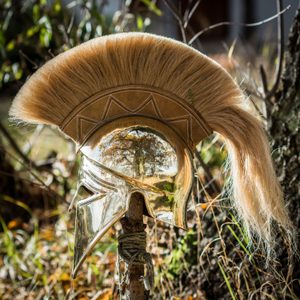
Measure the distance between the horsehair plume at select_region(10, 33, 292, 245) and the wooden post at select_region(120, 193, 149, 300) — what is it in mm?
278

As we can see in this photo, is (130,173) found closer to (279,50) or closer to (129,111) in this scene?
(129,111)

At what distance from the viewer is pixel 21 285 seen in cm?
307

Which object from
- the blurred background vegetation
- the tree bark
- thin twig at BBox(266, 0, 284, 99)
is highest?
thin twig at BBox(266, 0, 284, 99)

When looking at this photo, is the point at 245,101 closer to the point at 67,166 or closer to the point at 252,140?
the point at 252,140

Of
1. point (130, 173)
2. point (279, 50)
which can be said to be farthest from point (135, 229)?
point (279, 50)

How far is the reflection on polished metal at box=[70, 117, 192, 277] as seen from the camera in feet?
5.95

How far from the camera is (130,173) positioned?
5.95 feet

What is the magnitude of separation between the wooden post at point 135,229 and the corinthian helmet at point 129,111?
5 cm

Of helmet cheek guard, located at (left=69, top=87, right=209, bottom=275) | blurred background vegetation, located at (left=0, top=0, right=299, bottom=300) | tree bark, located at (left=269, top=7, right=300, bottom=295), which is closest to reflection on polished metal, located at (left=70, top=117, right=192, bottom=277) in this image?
helmet cheek guard, located at (left=69, top=87, right=209, bottom=275)

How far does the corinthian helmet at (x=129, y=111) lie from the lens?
1813mm

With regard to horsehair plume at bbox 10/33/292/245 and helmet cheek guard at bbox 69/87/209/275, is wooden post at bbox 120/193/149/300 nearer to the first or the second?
helmet cheek guard at bbox 69/87/209/275

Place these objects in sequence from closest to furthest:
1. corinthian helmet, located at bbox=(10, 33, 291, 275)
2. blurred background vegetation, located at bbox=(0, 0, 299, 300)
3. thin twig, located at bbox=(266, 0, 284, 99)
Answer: corinthian helmet, located at bbox=(10, 33, 291, 275) < blurred background vegetation, located at bbox=(0, 0, 299, 300) < thin twig, located at bbox=(266, 0, 284, 99)

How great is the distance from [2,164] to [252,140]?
2.39 m

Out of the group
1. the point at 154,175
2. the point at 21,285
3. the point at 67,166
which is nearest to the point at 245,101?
the point at 154,175
